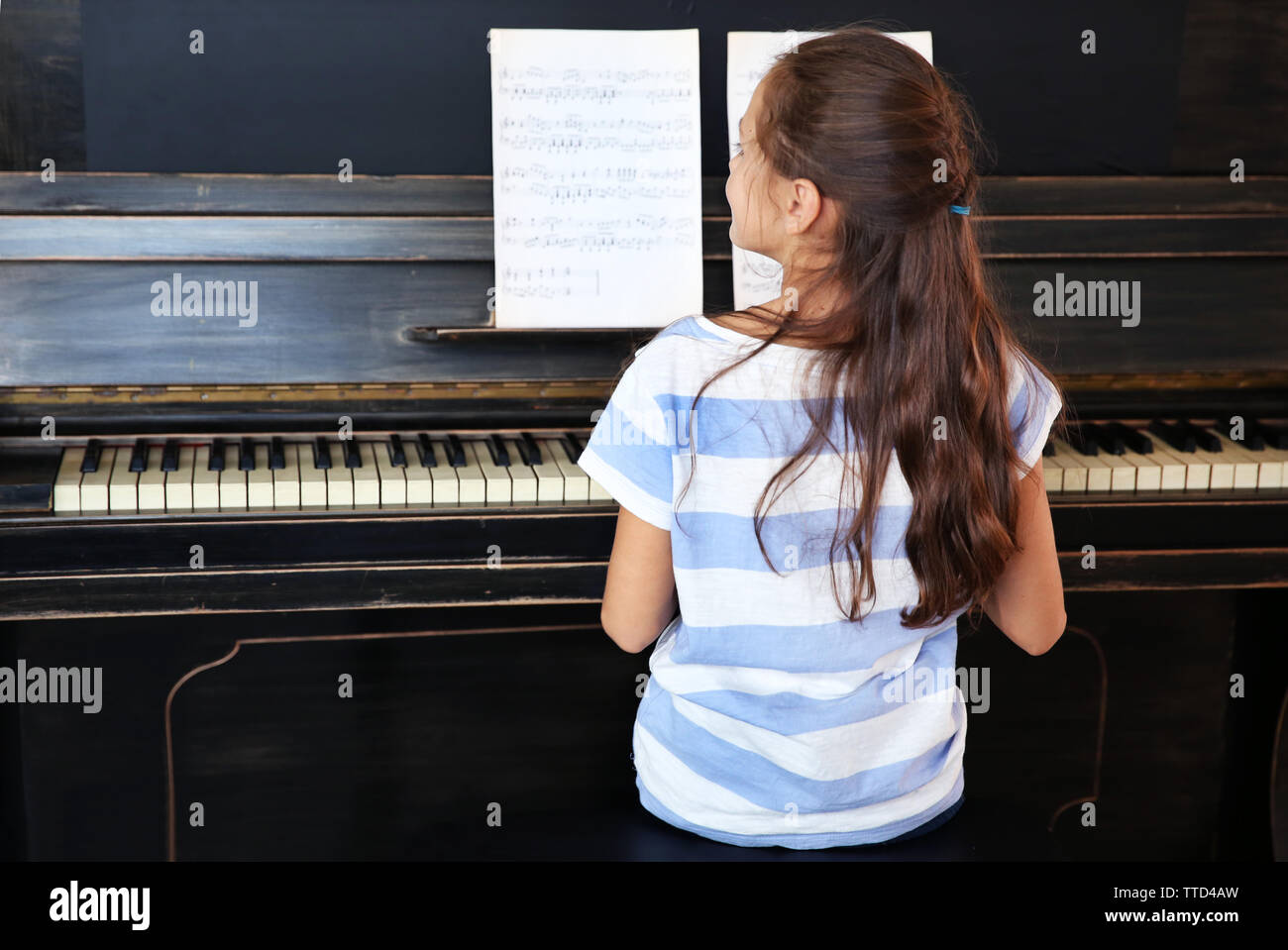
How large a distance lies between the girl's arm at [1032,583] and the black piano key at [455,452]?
0.86 meters

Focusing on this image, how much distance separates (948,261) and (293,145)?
1.20 m

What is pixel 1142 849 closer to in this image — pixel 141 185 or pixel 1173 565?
pixel 1173 565

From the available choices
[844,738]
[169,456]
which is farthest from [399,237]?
[844,738]

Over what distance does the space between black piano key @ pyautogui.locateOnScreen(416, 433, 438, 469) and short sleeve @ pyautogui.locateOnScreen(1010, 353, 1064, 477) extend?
0.95 meters

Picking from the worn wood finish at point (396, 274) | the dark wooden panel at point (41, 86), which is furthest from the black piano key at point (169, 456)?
the dark wooden panel at point (41, 86)

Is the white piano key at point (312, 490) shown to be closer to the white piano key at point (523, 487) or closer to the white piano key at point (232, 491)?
the white piano key at point (232, 491)

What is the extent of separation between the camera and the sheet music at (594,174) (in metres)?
1.90

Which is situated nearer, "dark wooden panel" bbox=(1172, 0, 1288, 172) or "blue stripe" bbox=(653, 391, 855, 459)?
"blue stripe" bbox=(653, 391, 855, 459)

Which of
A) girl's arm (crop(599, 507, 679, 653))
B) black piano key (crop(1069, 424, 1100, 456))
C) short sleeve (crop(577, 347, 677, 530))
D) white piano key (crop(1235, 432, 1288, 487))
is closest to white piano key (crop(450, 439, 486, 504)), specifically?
girl's arm (crop(599, 507, 679, 653))

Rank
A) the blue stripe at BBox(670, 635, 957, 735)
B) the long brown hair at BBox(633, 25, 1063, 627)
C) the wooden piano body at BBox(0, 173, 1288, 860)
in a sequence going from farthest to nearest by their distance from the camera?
1. the wooden piano body at BBox(0, 173, 1288, 860)
2. the blue stripe at BBox(670, 635, 957, 735)
3. the long brown hair at BBox(633, 25, 1063, 627)

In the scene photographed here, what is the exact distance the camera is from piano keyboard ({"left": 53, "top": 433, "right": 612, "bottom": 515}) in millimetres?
1734

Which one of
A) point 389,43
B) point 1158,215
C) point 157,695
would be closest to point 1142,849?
point 1158,215

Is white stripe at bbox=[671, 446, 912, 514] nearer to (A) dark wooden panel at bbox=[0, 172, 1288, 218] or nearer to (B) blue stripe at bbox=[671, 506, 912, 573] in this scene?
(B) blue stripe at bbox=[671, 506, 912, 573]

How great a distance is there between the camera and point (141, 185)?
1851mm
